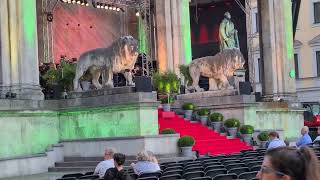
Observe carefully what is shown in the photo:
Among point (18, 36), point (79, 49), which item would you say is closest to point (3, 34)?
Result: point (18, 36)

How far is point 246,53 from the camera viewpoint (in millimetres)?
49125

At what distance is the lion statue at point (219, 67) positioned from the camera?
85.4 feet

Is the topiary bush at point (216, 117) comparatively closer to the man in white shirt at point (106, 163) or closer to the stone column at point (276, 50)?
the stone column at point (276, 50)

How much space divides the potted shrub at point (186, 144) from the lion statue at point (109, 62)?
8.81 feet

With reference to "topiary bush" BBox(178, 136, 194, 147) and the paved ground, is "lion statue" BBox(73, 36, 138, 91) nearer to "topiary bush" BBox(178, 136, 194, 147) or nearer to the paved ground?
"topiary bush" BBox(178, 136, 194, 147)

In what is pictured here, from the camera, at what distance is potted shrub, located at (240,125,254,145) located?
24672 millimetres

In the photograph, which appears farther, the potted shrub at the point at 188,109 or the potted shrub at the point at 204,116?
the potted shrub at the point at 188,109

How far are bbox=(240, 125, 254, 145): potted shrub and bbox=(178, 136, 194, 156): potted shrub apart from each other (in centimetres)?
439

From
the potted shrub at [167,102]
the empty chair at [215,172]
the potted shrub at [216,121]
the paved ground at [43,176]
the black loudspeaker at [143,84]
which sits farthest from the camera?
the potted shrub at [167,102]

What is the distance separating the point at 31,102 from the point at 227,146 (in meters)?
7.52

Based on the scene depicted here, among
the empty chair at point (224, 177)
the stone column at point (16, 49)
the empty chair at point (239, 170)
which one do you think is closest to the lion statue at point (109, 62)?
the stone column at point (16, 49)

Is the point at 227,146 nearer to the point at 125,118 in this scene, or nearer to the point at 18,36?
the point at 125,118

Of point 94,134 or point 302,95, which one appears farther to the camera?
point 302,95

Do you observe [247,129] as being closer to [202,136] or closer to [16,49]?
[202,136]
